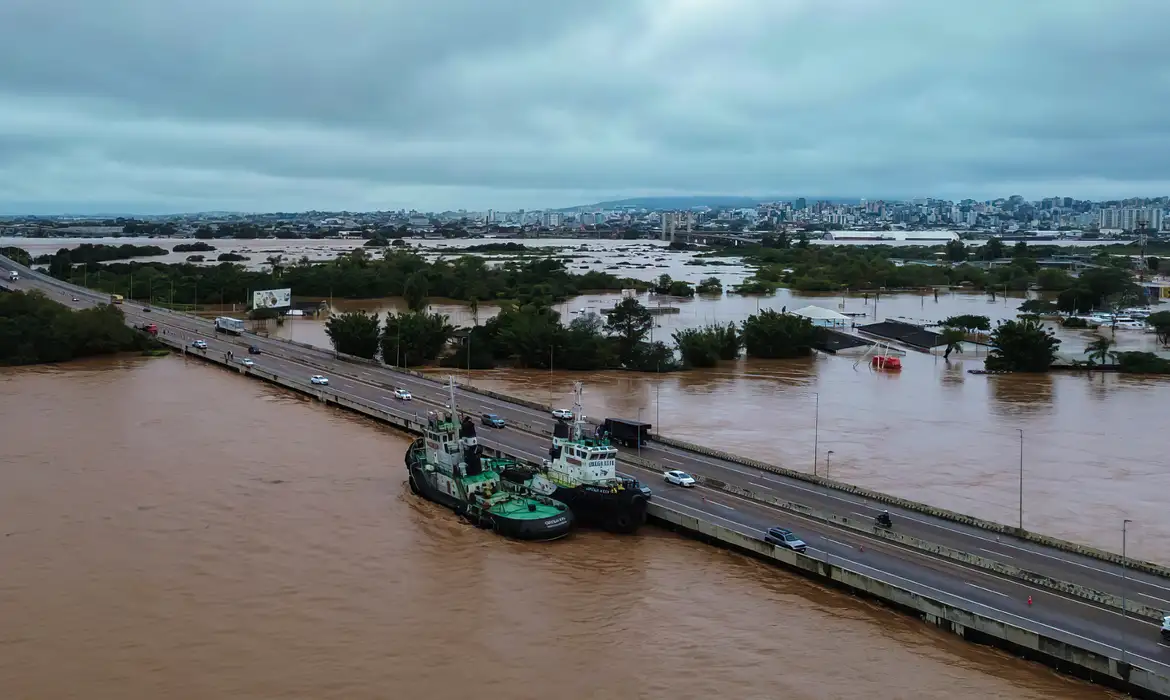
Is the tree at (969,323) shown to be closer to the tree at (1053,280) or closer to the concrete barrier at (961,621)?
the tree at (1053,280)

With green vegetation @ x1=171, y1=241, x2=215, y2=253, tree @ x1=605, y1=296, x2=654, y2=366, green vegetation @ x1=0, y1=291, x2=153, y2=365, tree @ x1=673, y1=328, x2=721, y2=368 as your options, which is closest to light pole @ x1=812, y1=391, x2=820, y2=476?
tree @ x1=673, y1=328, x2=721, y2=368

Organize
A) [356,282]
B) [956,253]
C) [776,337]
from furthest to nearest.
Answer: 1. [956,253]
2. [356,282]
3. [776,337]

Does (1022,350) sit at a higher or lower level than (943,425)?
higher

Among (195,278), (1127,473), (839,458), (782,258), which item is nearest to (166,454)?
(839,458)

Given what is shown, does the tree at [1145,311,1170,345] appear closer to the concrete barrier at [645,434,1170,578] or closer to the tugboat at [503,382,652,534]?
the concrete barrier at [645,434,1170,578]

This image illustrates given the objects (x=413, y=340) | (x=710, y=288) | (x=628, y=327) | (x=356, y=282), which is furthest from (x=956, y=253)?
(x=413, y=340)

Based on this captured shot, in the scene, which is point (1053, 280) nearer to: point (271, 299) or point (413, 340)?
point (413, 340)
